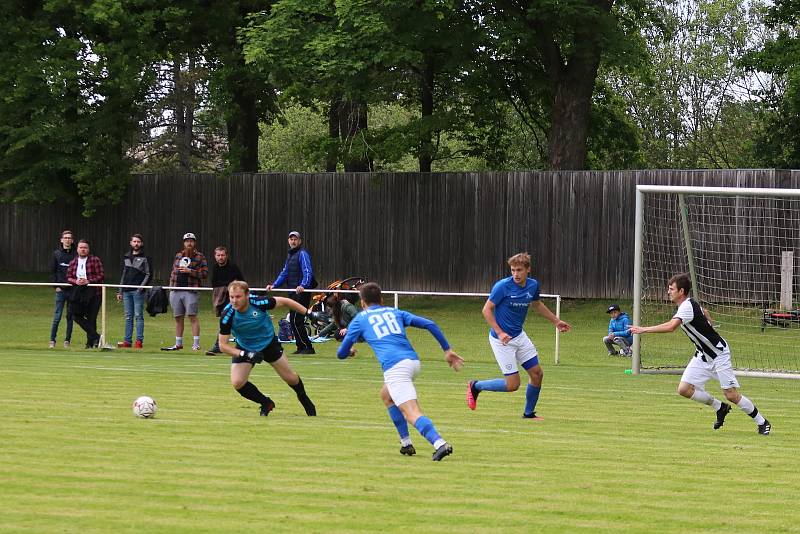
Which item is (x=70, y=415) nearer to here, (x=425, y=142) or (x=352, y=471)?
(x=352, y=471)

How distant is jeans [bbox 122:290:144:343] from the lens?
2428cm

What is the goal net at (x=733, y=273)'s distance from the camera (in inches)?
966

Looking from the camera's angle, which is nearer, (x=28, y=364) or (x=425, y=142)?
(x=28, y=364)

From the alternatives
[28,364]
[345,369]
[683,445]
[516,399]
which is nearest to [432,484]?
[683,445]

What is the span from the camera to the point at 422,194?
35.6 meters

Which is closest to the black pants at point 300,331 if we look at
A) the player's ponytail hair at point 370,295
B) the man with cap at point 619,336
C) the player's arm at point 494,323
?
the man with cap at point 619,336

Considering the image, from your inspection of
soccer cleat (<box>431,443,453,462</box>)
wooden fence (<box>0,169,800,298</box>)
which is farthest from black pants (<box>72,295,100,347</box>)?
soccer cleat (<box>431,443,453,462</box>)

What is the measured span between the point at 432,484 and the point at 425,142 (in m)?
26.5

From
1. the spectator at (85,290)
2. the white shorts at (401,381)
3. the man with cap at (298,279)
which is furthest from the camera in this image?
the spectator at (85,290)

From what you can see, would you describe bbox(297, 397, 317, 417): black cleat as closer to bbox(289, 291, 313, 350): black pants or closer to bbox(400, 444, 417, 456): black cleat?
bbox(400, 444, 417, 456): black cleat

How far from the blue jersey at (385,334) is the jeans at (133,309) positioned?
13678 mm

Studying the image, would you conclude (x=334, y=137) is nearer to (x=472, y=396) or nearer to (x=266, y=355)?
(x=472, y=396)

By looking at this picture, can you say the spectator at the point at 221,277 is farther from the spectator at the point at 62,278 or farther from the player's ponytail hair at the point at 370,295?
the player's ponytail hair at the point at 370,295

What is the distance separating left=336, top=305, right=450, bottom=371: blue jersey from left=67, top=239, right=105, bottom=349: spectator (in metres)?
13.7
